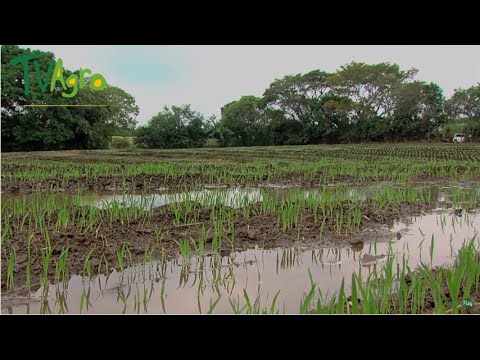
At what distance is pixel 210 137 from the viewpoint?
26.7 m

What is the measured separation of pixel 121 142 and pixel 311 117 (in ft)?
49.1

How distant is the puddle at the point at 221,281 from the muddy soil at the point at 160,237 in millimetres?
184

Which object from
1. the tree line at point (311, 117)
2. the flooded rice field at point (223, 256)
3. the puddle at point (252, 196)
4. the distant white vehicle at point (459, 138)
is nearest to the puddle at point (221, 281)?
the flooded rice field at point (223, 256)

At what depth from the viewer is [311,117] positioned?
30094 millimetres

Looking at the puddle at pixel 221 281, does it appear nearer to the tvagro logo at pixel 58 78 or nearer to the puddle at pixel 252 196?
the tvagro logo at pixel 58 78

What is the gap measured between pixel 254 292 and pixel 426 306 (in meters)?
1.02

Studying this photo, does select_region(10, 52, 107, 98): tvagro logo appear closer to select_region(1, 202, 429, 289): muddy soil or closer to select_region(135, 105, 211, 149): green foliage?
select_region(1, 202, 429, 289): muddy soil

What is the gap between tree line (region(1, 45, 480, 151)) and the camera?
81.1 ft

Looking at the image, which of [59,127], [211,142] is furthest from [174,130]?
[59,127]

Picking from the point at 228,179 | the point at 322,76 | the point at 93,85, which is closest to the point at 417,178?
the point at 228,179

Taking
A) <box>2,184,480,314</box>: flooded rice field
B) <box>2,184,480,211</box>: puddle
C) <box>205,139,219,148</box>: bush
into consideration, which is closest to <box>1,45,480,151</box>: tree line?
<box>205,139,219,148</box>: bush

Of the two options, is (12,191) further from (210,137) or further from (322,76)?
(322,76)

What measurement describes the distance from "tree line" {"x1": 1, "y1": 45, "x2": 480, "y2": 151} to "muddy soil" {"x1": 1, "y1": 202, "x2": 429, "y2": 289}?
1738 centimetres

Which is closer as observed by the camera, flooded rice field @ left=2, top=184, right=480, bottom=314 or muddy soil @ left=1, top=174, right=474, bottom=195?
flooded rice field @ left=2, top=184, right=480, bottom=314
